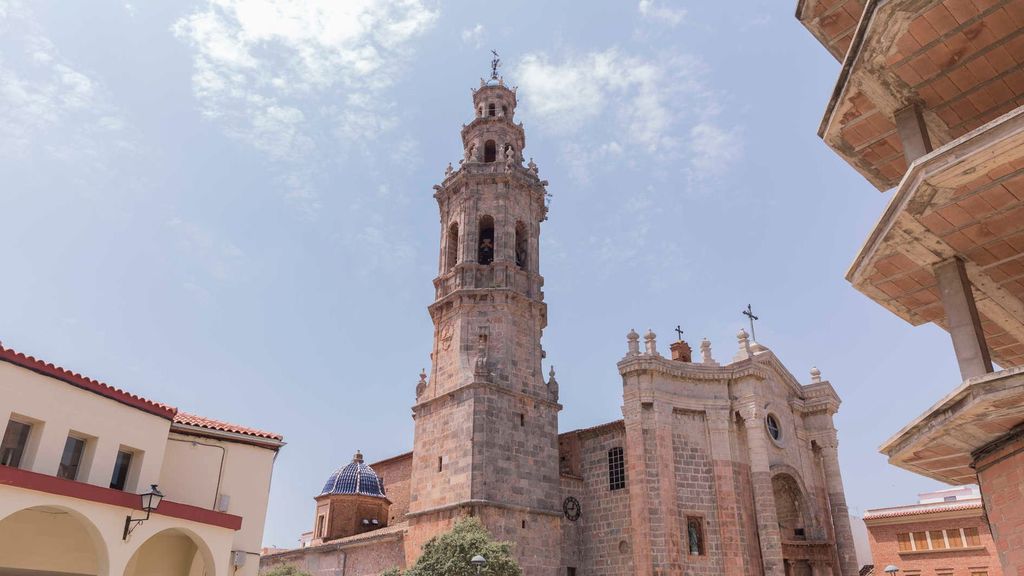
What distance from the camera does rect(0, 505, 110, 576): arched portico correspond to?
1191 centimetres

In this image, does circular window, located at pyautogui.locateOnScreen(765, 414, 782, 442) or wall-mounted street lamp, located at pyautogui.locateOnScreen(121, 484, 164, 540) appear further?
circular window, located at pyautogui.locateOnScreen(765, 414, 782, 442)

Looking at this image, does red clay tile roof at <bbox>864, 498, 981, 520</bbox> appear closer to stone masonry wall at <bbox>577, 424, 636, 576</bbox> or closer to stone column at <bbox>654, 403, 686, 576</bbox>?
stone column at <bbox>654, 403, 686, 576</bbox>

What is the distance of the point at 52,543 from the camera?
1256 centimetres

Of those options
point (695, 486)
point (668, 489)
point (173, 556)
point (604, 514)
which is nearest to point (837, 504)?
point (695, 486)

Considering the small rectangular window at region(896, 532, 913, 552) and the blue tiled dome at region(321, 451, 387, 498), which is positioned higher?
the blue tiled dome at region(321, 451, 387, 498)

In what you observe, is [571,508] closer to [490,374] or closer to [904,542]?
[490,374]

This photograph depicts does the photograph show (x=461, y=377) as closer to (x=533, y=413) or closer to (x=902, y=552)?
(x=533, y=413)

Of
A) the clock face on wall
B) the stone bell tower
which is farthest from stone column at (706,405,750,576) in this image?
the stone bell tower

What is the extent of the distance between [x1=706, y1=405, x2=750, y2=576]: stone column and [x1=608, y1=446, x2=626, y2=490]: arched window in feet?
12.2

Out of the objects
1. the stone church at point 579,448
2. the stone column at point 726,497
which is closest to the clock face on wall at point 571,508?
the stone church at point 579,448

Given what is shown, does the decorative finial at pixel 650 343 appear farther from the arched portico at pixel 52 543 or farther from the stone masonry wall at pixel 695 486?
the arched portico at pixel 52 543

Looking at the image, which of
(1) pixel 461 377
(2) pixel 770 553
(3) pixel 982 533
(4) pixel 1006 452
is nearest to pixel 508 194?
(1) pixel 461 377

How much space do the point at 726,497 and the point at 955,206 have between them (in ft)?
68.0

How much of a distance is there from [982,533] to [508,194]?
89.2 ft
